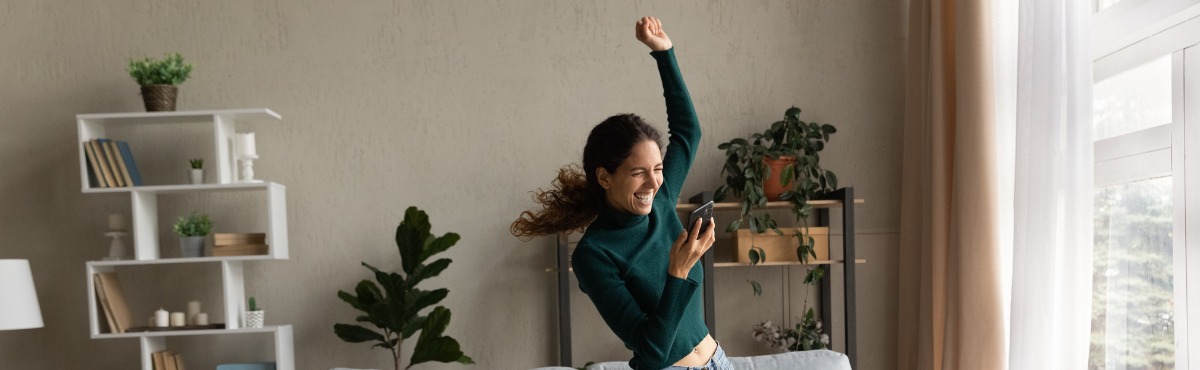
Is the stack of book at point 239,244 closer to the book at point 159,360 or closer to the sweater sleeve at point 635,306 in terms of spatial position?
the book at point 159,360

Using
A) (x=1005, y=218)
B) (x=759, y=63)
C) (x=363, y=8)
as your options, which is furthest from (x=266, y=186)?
(x=1005, y=218)

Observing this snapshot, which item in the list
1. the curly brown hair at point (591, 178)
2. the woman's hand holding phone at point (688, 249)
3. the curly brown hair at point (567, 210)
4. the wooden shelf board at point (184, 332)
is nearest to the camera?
the woman's hand holding phone at point (688, 249)

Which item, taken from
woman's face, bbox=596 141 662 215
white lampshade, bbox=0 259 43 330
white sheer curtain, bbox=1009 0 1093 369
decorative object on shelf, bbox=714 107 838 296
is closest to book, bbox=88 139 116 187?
white lampshade, bbox=0 259 43 330

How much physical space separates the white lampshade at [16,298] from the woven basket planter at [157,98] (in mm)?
695

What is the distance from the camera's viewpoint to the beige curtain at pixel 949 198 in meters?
3.20

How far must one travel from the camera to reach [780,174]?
143 inches

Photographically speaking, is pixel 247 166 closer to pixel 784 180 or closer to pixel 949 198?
pixel 784 180

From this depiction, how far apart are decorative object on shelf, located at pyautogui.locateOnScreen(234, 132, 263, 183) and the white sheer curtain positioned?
2634 millimetres

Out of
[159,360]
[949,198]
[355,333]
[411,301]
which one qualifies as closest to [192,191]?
[159,360]

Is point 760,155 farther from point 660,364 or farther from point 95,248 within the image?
point 95,248

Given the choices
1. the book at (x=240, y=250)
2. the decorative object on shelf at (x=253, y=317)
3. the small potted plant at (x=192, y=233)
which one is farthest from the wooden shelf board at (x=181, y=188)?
the decorative object on shelf at (x=253, y=317)

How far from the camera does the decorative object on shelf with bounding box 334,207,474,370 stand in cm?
→ 351

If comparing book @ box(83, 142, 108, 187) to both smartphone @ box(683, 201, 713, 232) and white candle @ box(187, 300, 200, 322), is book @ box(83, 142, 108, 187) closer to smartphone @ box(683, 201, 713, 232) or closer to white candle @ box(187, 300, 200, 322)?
white candle @ box(187, 300, 200, 322)

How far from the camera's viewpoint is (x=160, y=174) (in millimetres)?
3822
